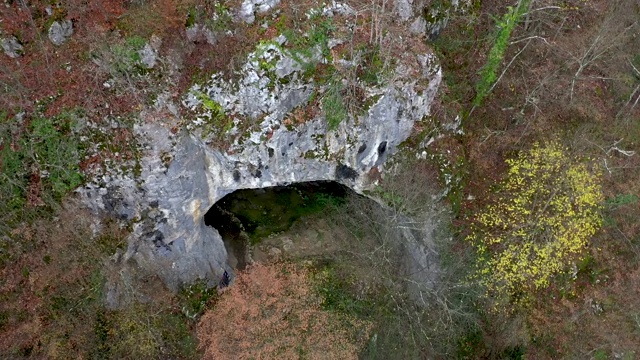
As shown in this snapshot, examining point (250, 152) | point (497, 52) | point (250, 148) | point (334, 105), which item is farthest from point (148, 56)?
point (497, 52)

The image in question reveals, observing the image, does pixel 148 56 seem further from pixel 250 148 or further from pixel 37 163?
pixel 37 163

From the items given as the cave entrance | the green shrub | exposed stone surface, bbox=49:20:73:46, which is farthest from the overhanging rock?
exposed stone surface, bbox=49:20:73:46

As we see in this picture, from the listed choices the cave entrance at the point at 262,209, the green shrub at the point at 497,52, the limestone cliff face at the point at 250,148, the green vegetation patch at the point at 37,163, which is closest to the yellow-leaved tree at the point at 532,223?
the green shrub at the point at 497,52

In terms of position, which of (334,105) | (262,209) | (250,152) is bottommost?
(262,209)

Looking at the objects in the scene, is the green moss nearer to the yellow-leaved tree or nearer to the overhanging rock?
the overhanging rock

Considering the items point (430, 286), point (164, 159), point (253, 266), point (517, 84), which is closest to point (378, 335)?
point (430, 286)

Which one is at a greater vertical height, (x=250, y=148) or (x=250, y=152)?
(x=250, y=148)
